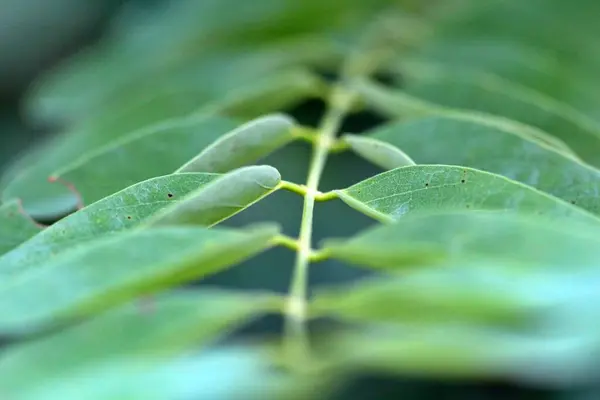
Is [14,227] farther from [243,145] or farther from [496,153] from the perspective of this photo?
[496,153]

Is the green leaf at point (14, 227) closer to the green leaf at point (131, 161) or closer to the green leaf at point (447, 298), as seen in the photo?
the green leaf at point (131, 161)

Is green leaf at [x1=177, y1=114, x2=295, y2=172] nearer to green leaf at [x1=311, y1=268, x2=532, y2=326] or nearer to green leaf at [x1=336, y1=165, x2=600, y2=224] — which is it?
green leaf at [x1=336, y1=165, x2=600, y2=224]

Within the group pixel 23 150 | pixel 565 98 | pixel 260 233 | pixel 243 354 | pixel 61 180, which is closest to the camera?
pixel 243 354

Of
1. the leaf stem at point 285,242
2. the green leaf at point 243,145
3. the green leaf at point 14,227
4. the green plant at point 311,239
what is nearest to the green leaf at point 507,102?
the green plant at point 311,239

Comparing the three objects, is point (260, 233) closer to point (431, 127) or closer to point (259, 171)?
point (259, 171)

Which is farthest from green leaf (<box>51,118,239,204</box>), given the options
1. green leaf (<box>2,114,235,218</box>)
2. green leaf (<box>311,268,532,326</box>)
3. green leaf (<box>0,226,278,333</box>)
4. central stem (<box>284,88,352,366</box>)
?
green leaf (<box>311,268,532,326</box>)

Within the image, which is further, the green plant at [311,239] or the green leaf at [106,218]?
the green leaf at [106,218]

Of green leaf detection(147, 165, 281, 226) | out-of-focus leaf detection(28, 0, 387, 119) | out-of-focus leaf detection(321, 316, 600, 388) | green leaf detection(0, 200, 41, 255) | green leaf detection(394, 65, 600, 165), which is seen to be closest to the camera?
out-of-focus leaf detection(321, 316, 600, 388)

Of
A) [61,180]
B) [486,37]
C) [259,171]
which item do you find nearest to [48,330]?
[259,171]
